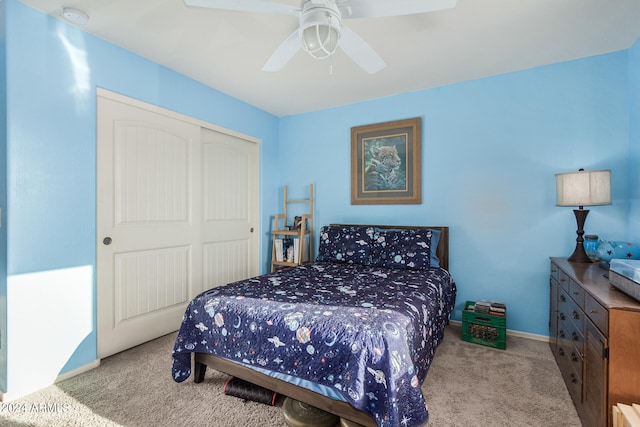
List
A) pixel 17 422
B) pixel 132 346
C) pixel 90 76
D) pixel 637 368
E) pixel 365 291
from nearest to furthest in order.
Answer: pixel 637 368
pixel 17 422
pixel 365 291
pixel 90 76
pixel 132 346

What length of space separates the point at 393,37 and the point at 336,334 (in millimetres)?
2114

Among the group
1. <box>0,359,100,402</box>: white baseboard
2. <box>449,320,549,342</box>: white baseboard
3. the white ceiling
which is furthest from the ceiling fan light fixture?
<box>449,320,549,342</box>: white baseboard

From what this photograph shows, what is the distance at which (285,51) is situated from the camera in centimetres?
187

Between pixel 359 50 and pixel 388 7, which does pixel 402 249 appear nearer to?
pixel 359 50

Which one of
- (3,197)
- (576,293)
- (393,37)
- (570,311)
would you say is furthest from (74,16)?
(570,311)

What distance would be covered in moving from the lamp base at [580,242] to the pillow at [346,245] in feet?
5.40

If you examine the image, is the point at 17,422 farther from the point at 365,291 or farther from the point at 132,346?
the point at 365,291

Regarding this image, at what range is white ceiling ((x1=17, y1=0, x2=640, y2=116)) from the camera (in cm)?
195

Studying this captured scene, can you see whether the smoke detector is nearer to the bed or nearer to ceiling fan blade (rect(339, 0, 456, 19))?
ceiling fan blade (rect(339, 0, 456, 19))

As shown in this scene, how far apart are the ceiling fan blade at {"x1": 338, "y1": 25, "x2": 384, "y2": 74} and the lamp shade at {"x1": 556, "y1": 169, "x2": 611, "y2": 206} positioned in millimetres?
1701

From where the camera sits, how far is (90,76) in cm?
222

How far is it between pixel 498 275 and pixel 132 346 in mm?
3356

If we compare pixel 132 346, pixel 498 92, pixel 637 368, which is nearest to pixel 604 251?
pixel 637 368

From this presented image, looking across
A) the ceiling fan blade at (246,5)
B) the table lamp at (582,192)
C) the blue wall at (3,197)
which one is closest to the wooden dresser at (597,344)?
the table lamp at (582,192)
